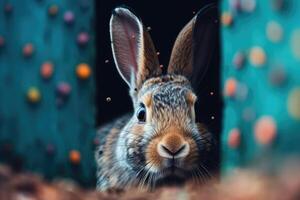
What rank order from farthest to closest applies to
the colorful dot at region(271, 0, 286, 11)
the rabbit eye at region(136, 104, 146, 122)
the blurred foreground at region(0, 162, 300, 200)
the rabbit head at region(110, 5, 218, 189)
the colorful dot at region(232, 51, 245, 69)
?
the rabbit eye at region(136, 104, 146, 122) → the rabbit head at region(110, 5, 218, 189) → the colorful dot at region(232, 51, 245, 69) → the colorful dot at region(271, 0, 286, 11) → the blurred foreground at region(0, 162, 300, 200)

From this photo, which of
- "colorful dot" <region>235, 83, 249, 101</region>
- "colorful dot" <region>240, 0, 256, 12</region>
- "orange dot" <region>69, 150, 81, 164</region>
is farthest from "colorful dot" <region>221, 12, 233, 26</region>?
"orange dot" <region>69, 150, 81, 164</region>

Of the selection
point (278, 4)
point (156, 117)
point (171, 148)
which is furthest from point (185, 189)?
point (278, 4)

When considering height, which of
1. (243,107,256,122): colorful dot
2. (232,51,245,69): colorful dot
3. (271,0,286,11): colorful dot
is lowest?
(243,107,256,122): colorful dot

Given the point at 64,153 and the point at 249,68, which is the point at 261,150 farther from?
the point at 64,153

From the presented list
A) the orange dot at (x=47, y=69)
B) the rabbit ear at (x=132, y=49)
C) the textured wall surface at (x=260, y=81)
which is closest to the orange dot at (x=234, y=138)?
the textured wall surface at (x=260, y=81)

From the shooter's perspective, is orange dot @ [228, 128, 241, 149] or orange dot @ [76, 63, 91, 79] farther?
orange dot @ [76, 63, 91, 79]

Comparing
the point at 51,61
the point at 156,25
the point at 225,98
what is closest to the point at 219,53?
the point at 156,25

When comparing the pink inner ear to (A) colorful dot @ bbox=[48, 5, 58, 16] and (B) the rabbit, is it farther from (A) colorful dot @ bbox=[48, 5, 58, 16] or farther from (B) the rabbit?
(A) colorful dot @ bbox=[48, 5, 58, 16]

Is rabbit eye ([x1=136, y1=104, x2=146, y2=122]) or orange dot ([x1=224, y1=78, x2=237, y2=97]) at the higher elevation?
orange dot ([x1=224, y1=78, x2=237, y2=97])

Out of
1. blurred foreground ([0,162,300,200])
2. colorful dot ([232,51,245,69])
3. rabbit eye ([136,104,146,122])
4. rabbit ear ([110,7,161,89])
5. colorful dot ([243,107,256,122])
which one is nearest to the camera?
blurred foreground ([0,162,300,200])
